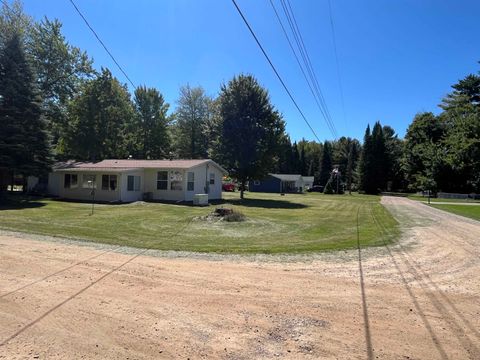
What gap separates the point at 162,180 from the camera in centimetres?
2952

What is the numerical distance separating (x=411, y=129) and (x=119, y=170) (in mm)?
64604

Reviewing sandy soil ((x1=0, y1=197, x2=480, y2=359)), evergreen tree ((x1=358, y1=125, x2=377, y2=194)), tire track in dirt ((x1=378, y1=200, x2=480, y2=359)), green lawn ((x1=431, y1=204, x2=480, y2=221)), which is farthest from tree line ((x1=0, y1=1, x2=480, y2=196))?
tire track in dirt ((x1=378, y1=200, x2=480, y2=359))

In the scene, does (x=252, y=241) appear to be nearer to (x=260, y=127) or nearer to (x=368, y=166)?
(x=260, y=127)

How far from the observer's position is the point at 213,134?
120ft

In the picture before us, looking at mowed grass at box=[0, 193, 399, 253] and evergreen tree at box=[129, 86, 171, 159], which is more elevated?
evergreen tree at box=[129, 86, 171, 159]

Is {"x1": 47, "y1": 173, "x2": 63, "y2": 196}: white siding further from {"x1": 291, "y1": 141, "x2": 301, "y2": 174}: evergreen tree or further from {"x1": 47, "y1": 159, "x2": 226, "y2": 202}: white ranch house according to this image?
{"x1": 291, "y1": 141, "x2": 301, "y2": 174}: evergreen tree

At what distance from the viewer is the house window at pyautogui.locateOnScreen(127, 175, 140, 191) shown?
28291mm

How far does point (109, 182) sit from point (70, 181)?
12.8 feet

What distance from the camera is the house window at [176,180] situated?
28.9 meters

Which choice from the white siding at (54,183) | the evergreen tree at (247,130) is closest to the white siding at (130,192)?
the white siding at (54,183)

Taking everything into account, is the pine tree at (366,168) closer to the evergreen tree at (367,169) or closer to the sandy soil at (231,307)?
A: the evergreen tree at (367,169)

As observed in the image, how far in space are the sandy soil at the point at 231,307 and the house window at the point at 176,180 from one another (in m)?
19.3

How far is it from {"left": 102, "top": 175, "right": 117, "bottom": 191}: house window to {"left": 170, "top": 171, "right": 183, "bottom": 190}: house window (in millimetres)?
4108

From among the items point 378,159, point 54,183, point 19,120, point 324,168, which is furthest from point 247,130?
point 324,168
